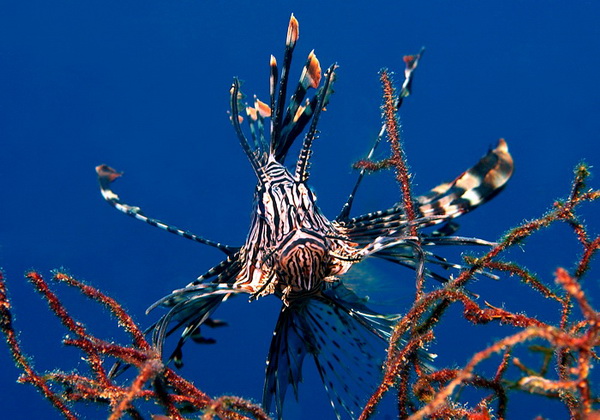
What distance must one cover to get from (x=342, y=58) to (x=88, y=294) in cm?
3422

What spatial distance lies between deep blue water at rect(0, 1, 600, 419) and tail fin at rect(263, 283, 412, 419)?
68.8ft

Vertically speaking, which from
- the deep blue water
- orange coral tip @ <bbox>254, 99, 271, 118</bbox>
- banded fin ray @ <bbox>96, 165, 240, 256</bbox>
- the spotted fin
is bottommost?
the spotted fin

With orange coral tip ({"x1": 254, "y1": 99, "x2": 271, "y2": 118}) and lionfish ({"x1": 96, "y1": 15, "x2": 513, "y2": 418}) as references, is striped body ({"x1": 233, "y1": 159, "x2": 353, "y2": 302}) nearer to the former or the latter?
lionfish ({"x1": 96, "y1": 15, "x2": 513, "y2": 418})

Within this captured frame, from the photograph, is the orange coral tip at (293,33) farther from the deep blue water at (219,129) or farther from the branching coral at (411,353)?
the deep blue water at (219,129)

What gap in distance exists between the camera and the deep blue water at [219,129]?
85.7ft

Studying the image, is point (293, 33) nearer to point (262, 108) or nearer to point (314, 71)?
point (314, 71)

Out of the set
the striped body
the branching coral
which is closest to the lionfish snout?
the striped body

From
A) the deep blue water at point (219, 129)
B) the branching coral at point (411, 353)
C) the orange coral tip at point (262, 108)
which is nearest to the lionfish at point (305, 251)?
the orange coral tip at point (262, 108)

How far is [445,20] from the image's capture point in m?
35.9

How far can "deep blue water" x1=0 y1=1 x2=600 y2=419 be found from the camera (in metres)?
26.1

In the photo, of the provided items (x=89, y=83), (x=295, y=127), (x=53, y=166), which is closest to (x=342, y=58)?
(x=89, y=83)

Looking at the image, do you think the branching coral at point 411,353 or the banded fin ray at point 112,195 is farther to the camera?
the banded fin ray at point 112,195

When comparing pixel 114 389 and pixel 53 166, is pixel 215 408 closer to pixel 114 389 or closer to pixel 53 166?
pixel 114 389

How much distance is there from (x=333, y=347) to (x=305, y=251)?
101 centimetres
